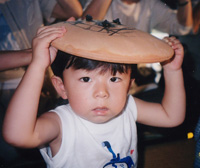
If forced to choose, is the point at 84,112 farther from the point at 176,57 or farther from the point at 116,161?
the point at 176,57

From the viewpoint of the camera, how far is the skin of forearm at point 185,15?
1.36 m

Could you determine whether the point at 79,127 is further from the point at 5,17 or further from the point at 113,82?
the point at 5,17

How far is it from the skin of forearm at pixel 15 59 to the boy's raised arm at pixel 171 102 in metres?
0.57

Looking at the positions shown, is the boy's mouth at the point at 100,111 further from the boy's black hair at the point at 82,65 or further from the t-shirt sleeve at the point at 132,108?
the t-shirt sleeve at the point at 132,108

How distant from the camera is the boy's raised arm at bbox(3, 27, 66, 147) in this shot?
448mm

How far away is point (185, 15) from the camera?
140 centimetres

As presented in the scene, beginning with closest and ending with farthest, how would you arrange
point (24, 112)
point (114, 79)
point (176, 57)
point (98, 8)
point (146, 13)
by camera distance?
point (24, 112), point (114, 79), point (176, 57), point (98, 8), point (146, 13)

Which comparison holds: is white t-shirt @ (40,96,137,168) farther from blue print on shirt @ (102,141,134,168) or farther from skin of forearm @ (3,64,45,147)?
skin of forearm @ (3,64,45,147)

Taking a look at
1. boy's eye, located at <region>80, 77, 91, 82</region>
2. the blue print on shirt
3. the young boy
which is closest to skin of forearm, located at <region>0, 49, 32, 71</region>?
the young boy

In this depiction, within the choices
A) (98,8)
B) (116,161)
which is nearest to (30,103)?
(116,161)

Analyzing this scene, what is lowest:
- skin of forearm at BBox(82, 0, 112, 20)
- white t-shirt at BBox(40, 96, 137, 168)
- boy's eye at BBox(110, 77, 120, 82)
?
white t-shirt at BBox(40, 96, 137, 168)

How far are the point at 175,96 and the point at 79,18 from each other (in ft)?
2.87

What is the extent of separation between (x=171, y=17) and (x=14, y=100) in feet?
4.88

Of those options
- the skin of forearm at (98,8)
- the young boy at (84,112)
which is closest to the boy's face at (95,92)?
the young boy at (84,112)
